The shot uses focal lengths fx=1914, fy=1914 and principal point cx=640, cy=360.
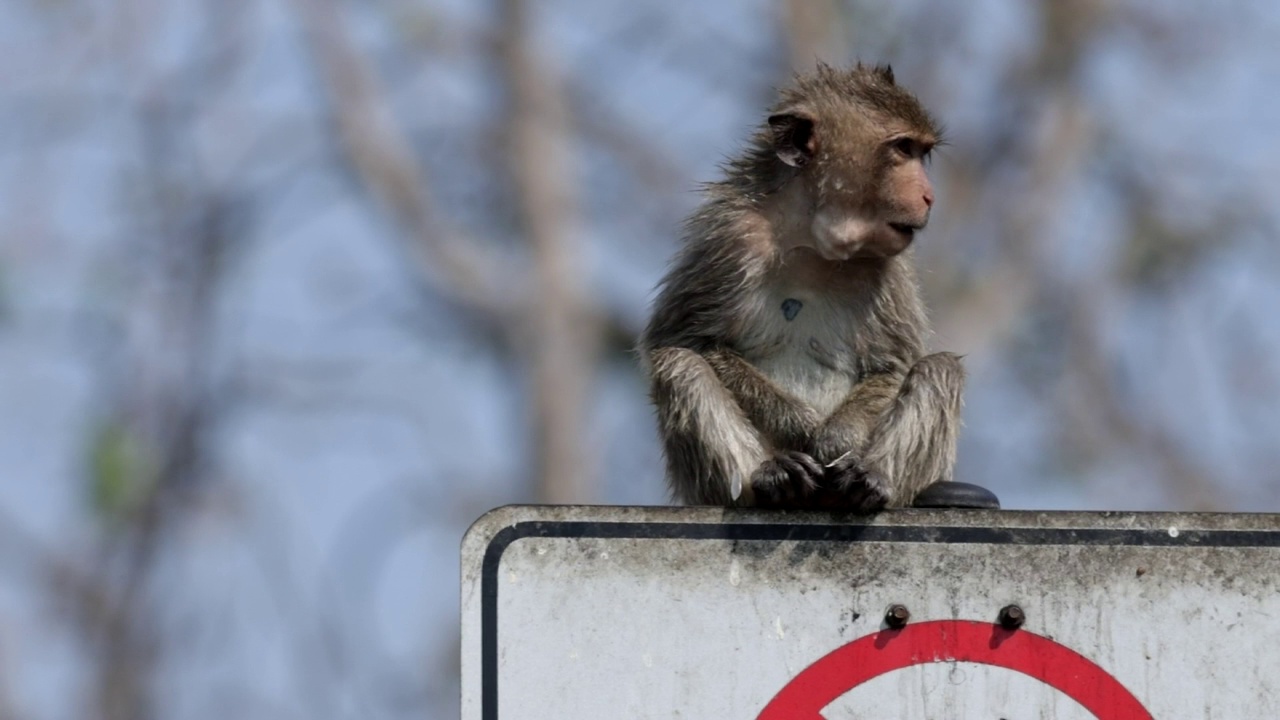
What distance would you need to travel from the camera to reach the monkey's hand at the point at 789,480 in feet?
15.3

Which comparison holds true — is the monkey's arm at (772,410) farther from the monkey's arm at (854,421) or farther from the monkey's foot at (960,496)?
the monkey's foot at (960,496)

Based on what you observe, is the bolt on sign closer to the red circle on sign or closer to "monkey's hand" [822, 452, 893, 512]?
the red circle on sign

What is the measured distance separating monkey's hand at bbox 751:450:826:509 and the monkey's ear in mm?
1568

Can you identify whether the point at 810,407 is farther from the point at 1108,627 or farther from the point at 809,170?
the point at 1108,627

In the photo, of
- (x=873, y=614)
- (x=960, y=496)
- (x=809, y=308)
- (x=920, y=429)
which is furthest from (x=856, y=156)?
(x=873, y=614)

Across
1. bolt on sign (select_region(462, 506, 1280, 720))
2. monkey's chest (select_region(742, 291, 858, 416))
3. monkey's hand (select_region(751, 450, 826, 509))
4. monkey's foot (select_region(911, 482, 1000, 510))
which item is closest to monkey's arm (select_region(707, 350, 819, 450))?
monkey's chest (select_region(742, 291, 858, 416))

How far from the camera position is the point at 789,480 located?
4719mm

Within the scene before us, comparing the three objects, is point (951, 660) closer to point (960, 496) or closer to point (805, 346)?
point (960, 496)

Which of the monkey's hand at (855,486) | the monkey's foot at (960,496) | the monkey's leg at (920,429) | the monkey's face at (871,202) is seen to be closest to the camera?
the monkey's foot at (960,496)

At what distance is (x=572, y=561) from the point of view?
382 centimetres

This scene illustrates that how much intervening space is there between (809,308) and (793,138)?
23.1 inches

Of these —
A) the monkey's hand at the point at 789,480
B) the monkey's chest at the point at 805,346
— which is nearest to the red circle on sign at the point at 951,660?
the monkey's hand at the point at 789,480

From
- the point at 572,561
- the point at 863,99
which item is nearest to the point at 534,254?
the point at 863,99

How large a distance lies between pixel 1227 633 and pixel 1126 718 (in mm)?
283
